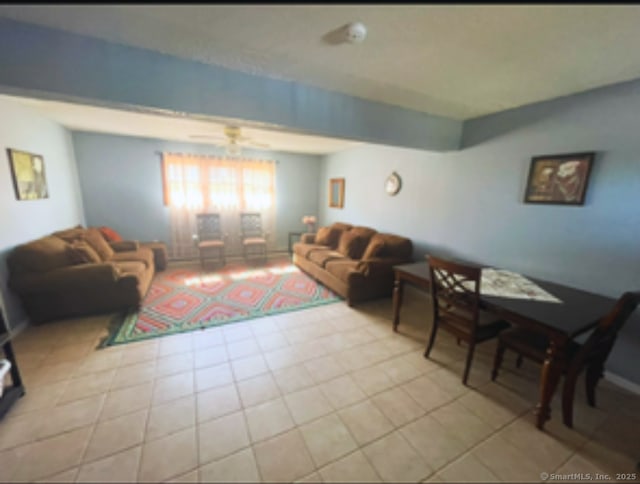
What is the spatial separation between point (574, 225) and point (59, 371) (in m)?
4.46

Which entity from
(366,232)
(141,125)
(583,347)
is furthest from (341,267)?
(141,125)

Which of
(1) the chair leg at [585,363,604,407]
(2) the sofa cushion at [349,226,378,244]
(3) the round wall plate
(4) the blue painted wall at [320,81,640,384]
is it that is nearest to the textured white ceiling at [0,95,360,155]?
(3) the round wall plate

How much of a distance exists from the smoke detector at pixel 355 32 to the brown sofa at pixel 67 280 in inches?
125

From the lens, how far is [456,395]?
1.91 m

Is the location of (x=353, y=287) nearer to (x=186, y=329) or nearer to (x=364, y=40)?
(x=186, y=329)

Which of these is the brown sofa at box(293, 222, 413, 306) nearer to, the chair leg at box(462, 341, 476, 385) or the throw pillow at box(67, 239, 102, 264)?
the chair leg at box(462, 341, 476, 385)

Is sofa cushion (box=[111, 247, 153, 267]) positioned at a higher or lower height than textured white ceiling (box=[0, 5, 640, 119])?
lower

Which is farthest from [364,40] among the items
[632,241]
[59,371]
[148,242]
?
[148,242]

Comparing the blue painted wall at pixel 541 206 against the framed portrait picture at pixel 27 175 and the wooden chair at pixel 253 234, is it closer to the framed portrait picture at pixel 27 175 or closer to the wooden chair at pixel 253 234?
the wooden chair at pixel 253 234

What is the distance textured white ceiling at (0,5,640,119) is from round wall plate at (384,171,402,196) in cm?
181

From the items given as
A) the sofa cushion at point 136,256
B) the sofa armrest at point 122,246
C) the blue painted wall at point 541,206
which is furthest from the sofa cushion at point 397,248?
the sofa armrest at point 122,246

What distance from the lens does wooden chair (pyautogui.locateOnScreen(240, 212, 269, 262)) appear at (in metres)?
5.25

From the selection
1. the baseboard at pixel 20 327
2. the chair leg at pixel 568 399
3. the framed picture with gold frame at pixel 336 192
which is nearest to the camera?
the chair leg at pixel 568 399

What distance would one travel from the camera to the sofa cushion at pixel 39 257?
2512 millimetres
